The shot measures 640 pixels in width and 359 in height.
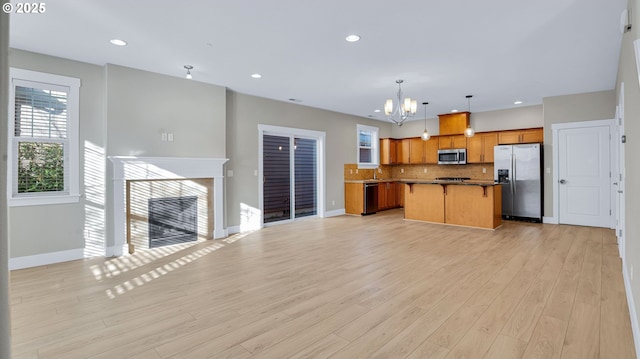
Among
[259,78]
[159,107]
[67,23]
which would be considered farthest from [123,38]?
[259,78]

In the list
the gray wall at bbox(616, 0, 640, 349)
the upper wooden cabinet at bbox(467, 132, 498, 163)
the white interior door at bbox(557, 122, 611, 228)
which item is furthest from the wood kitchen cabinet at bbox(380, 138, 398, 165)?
the gray wall at bbox(616, 0, 640, 349)

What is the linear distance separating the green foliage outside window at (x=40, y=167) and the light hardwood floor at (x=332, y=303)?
1.06 metres

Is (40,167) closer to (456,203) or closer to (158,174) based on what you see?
(158,174)

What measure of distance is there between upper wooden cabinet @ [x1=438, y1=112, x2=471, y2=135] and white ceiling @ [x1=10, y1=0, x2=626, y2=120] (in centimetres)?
253

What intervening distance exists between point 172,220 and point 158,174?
791 millimetres

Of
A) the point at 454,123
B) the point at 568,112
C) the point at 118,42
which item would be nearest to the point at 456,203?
the point at 454,123

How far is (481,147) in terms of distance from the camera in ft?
27.4

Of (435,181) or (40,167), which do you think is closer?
(40,167)

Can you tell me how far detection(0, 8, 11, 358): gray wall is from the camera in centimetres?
74

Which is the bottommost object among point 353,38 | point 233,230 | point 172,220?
point 233,230

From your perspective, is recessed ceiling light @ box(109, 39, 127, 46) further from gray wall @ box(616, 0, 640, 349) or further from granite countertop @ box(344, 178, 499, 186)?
granite countertop @ box(344, 178, 499, 186)

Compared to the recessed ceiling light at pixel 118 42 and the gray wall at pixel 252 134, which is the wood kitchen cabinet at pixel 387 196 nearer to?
the gray wall at pixel 252 134

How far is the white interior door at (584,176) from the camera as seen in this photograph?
20.3 feet

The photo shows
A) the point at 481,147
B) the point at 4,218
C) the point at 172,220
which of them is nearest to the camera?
the point at 4,218
